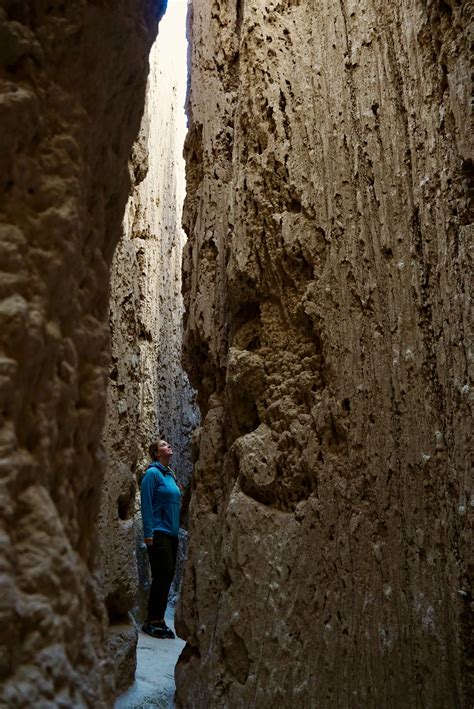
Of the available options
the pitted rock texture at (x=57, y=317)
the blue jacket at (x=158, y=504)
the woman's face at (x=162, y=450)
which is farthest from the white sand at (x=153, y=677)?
the pitted rock texture at (x=57, y=317)

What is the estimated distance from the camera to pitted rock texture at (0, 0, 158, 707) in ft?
3.56

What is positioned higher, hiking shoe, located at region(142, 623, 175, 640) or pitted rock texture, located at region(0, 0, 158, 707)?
pitted rock texture, located at region(0, 0, 158, 707)

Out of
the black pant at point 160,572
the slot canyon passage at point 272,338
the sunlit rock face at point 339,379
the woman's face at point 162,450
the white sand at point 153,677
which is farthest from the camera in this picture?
the woman's face at point 162,450

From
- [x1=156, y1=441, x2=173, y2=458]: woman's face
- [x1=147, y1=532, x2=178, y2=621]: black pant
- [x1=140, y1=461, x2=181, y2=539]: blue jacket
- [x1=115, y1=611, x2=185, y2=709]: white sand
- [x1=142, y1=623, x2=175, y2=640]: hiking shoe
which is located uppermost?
[x1=156, y1=441, x2=173, y2=458]: woman's face

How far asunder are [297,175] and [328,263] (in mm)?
587

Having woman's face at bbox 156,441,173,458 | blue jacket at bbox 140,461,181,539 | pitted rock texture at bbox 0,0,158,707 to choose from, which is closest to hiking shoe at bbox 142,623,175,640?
blue jacket at bbox 140,461,181,539

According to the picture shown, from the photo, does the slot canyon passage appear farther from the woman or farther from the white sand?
the woman

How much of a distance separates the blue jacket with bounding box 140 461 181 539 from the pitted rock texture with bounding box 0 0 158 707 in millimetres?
4503

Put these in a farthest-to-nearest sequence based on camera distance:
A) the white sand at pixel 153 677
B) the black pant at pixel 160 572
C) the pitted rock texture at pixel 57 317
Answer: the black pant at pixel 160 572 → the white sand at pixel 153 677 → the pitted rock texture at pixel 57 317

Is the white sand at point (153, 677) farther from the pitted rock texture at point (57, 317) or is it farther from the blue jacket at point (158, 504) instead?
the pitted rock texture at point (57, 317)

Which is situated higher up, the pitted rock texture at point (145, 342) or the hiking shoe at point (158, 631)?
the pitted rock texture at point (145, 342)

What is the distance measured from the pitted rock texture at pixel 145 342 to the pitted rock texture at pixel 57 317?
119 inches

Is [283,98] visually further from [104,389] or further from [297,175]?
[104,389]

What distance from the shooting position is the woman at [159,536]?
18.9ft
